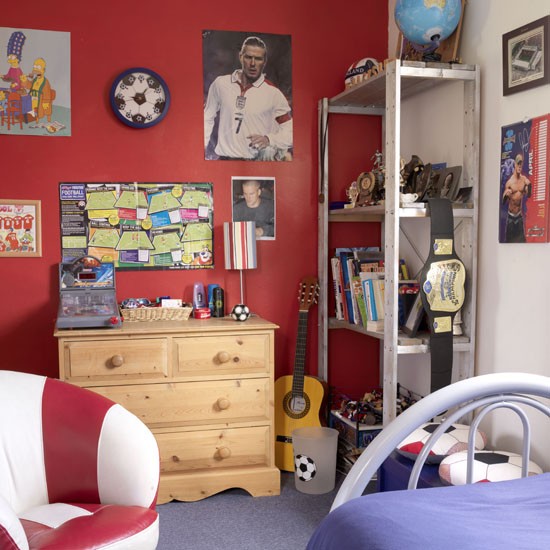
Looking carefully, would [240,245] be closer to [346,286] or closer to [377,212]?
[346,286]

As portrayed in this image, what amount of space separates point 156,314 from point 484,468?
1725 millimetres

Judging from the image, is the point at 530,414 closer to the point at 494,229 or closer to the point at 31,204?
the point at 494,229

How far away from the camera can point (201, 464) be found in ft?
10.7

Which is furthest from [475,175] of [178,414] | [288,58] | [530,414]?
[178,414]

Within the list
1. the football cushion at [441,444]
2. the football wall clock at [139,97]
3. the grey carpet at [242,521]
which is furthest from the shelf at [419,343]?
the football wall clock at [139,97]

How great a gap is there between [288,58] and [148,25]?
Answer: 75 cm

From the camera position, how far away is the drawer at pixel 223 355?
3.21 m

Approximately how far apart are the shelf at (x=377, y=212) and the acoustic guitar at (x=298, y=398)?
0.37 metres

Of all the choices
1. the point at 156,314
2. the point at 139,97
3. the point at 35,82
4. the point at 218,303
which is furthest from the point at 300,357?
the point at 35,82

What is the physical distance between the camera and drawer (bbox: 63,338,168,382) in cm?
310

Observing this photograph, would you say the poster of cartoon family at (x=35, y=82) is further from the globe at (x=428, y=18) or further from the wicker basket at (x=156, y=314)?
the globe at (x=428, y=18)

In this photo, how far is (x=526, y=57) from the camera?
2.71m

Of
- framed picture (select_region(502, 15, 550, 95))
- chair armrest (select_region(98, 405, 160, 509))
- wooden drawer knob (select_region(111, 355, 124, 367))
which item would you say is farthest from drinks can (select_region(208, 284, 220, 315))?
framed picture (select_region(502, 15, 550, 95))

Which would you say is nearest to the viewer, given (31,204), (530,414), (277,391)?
(530,414)
